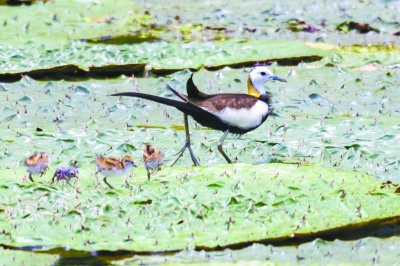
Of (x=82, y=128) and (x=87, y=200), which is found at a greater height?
(x=82, y=128)

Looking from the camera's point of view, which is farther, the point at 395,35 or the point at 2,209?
the point at 395,35

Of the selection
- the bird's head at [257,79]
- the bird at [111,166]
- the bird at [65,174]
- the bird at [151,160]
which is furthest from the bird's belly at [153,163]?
the bird's head at [257,79]

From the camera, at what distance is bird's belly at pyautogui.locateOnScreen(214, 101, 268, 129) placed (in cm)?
630

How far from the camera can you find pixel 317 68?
9141 millimetres

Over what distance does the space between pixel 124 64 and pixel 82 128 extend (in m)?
1.95

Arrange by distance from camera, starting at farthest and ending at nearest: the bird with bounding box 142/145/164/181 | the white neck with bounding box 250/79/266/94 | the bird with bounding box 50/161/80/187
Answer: the white neck with bounding box 250/79/266/94
the bird with bounding box 142/145/164/181
the bird with bounding box 50/161/80/187

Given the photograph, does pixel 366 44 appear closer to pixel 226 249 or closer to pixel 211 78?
pixel 211 78

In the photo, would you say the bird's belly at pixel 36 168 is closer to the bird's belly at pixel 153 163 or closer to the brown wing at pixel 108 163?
the brown wing at pixel 108 163

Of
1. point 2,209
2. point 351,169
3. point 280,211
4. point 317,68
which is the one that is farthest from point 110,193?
point 317,68

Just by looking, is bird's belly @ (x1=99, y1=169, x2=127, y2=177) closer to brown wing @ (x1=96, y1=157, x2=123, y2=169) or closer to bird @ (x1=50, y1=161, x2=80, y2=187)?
brown wing @ (x1=96, y1=157, x2=123, y2=169)

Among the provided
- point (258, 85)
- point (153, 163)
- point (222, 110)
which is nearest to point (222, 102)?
point (222, 110)

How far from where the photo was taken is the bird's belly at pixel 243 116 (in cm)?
630

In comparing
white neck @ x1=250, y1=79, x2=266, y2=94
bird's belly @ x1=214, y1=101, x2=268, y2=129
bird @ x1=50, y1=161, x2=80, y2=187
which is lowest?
bird @ x1=50, y1=161, x2=80, y2=187

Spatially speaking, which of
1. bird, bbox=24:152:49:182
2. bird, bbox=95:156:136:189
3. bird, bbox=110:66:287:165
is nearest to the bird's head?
bird, bbox=110:66:287:165
